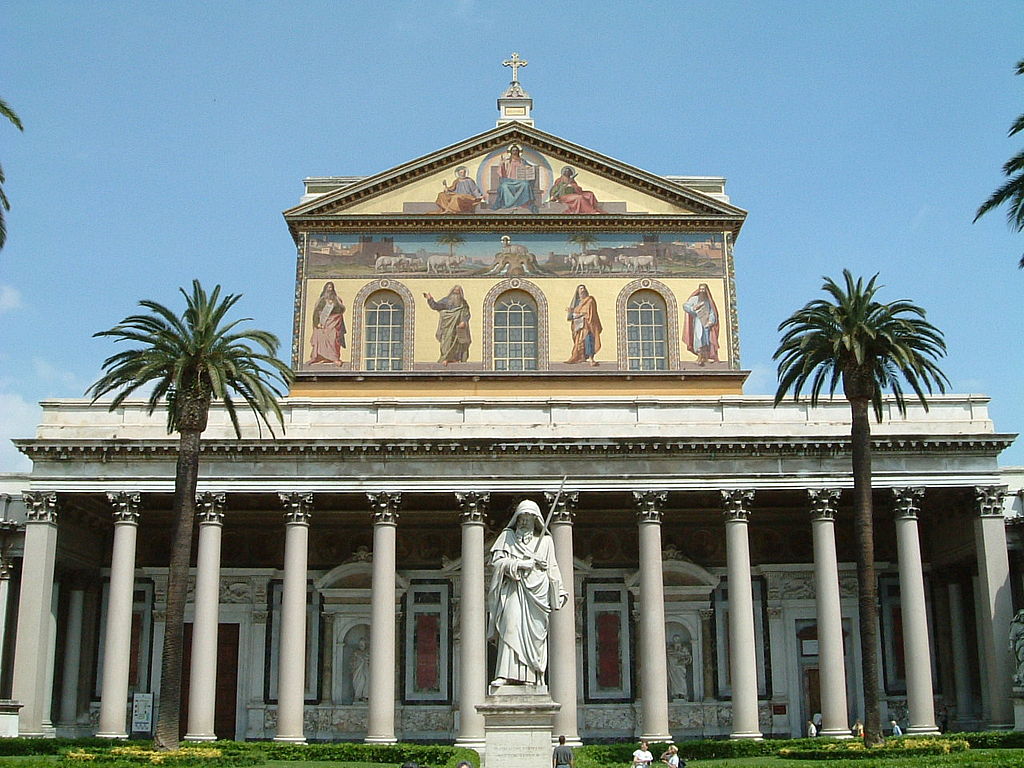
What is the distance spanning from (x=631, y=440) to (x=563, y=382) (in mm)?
5989

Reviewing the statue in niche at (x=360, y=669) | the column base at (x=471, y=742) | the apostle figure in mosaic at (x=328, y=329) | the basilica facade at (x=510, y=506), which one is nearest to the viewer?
the column base at (x=471, y=742)

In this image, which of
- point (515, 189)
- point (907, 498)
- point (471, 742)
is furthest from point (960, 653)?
point (515, 189)

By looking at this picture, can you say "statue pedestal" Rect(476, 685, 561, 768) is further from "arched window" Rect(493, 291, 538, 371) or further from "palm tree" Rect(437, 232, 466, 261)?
"palm tree" Rect(437, 232, 466, 261)

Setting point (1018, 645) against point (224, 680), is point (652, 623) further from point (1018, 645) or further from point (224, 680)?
point (224, 680)

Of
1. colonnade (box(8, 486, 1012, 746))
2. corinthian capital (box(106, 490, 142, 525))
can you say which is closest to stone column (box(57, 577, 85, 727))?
colonnade (box(8, 486, 1012, 746))

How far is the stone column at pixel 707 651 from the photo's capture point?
141 feet

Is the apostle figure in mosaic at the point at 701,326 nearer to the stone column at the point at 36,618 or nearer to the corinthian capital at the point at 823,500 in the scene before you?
the corinthian capital at the point at 823,500

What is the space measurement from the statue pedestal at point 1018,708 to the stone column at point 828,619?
4.75 metres

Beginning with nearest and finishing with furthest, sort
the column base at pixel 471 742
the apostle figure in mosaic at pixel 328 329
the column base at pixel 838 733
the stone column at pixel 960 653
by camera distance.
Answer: the column base at pixel 471 742
the column base at pixel 838 733
the stone column at pixel 960 653
the apostle figure in mosaic at pixel 328 329

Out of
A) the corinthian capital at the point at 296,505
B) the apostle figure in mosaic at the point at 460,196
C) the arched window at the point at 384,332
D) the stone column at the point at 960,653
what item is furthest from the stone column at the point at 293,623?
the stone column at the point at 960,653

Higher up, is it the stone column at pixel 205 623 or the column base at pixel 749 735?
the stone column at pixel 205 623

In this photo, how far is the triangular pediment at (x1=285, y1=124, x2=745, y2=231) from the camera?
45.5 meters

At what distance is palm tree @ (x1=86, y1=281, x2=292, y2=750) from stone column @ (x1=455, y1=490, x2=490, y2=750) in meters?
7.18

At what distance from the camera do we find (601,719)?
42.7m
